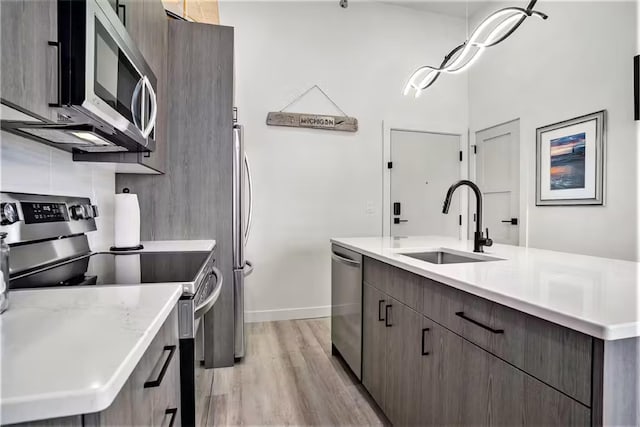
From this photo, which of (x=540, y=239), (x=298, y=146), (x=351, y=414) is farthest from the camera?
(x=298, y=146)

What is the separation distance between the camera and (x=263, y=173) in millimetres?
3418

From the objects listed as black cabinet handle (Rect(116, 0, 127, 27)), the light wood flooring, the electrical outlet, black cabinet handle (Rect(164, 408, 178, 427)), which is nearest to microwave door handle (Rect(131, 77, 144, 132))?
black cabinet handle (Rect(116, 0, 127, 27))

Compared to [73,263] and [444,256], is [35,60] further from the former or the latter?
[444,256]

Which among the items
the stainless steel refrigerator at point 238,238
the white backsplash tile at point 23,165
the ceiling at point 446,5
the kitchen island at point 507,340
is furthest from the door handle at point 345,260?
the ceiling at point 446,5

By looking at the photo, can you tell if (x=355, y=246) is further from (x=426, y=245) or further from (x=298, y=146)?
(x=298, y=146)

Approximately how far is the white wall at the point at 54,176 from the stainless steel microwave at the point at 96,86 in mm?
46

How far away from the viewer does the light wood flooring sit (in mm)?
1796

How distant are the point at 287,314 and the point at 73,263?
2.40 m

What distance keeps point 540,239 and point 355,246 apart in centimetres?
223

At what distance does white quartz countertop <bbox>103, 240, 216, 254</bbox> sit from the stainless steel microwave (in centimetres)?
56

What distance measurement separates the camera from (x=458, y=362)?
1167mm

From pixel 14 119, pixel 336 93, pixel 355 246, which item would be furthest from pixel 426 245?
pixel 336 93

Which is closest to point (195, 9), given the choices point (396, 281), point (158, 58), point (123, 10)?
point (158, 58)

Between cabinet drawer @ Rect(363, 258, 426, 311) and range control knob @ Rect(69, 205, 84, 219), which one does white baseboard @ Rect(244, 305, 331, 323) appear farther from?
range control knob @ Rect(69, 205, 84, 219)
